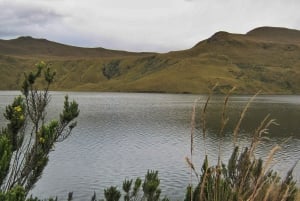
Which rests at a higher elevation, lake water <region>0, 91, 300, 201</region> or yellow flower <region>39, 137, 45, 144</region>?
yellow flower <region>39, 137, 45, 144</region>

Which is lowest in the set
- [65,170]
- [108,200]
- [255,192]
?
[65,170]

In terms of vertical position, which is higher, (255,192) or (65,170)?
(255,192)

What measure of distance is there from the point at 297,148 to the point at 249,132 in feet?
56.2

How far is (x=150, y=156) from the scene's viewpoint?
53438mm

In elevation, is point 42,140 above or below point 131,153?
above

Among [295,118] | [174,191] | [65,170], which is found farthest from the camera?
[295,118]

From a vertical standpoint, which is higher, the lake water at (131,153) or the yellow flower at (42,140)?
the yellow flower at (42,140)

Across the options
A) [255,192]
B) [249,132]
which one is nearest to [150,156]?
[249,132]

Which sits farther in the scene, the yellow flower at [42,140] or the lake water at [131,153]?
the lake water at [131,153]

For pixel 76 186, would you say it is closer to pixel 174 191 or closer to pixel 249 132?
pixel 174 191

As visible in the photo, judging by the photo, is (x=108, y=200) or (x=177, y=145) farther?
(x=177, y=145)

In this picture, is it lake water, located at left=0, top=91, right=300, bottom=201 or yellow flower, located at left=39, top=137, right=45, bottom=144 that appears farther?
lake water, located at left=0, top=91, right=300, bottom=201

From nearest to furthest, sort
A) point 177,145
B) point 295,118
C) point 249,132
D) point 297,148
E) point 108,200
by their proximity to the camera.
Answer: point 108,200, point 297,148, point 177,145, point 249,132, point 295,118

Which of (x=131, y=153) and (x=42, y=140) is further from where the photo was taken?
(x=131, y=153)
